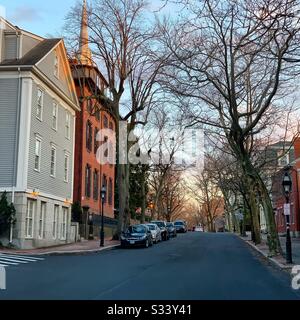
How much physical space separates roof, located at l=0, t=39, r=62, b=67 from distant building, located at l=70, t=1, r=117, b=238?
3.61m

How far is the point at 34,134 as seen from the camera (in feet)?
96.5

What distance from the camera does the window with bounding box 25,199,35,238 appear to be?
2832cm

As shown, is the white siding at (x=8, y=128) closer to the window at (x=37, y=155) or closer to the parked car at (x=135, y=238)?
the window at (x=37, y=155)

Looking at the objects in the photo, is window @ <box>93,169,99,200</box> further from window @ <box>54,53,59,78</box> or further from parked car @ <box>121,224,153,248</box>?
window @ <box>54,53,59,78</box>

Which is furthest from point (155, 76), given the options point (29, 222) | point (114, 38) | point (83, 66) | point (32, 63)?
point (29, 222)

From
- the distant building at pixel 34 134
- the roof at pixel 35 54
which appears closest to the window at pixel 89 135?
the distant building at pixel 34 134

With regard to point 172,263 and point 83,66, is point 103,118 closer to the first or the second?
point 83,66

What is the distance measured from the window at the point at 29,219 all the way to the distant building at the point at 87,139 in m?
10.5

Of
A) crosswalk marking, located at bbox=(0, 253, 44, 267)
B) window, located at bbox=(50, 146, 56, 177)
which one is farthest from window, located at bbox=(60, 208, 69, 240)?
crosswalk marking, located at bbox=(0, 253, 44, 267)

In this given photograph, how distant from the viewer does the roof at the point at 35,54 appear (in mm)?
29031

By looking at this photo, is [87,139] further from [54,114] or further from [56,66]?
[56,66]

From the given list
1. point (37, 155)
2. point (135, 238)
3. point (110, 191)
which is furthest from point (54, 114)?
point (110, 191)

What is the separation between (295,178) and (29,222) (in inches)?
1286

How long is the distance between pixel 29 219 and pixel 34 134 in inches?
194
